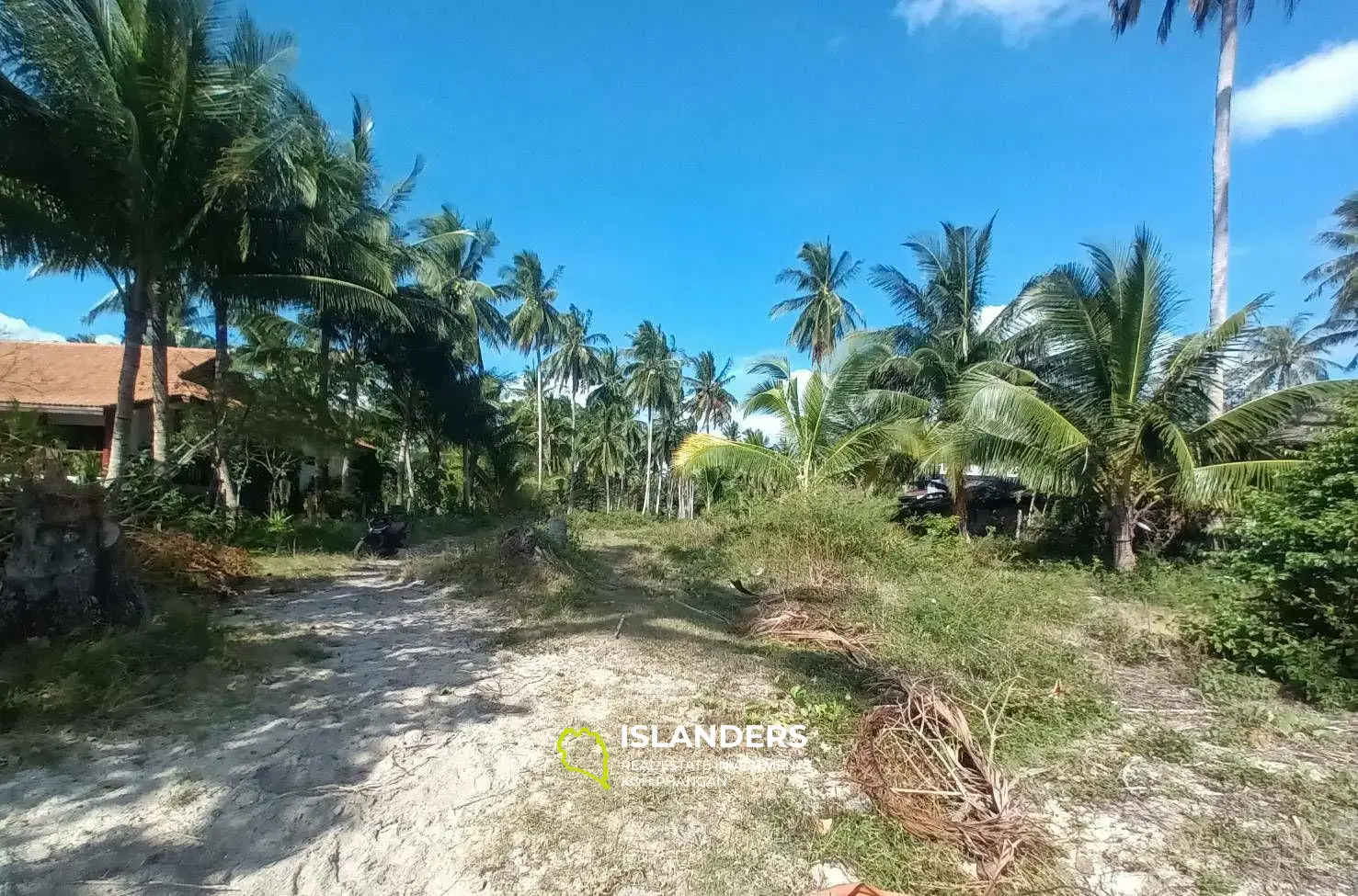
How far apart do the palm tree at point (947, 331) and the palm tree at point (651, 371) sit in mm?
19095

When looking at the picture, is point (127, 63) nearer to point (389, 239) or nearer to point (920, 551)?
point (389, 239)

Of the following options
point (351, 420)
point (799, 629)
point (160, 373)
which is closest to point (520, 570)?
point (799, 629)

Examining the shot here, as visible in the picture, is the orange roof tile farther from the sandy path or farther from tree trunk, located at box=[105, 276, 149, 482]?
the sandy path

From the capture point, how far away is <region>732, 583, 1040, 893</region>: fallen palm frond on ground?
289cm

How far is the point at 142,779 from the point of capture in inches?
130

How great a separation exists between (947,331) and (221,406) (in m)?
14.9

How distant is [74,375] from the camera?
49.2 ft

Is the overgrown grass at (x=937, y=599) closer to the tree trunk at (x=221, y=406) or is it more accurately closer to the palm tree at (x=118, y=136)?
the tree trunk at (x=221, y=406)

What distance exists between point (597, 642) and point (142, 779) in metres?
3.48

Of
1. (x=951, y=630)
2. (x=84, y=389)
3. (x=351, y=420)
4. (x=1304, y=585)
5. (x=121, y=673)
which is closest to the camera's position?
(x=121, y=673)

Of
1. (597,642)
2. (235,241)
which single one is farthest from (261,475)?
(597,642)

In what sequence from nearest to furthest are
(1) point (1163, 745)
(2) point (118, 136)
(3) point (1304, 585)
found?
(1) point (1163, 745) < (3) point (1304, 585) < (2) point (118, 136)

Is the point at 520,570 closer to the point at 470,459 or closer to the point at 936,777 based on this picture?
the point at 936,777

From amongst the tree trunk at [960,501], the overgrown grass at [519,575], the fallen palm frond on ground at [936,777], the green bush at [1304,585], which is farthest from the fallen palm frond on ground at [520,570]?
the tree trunk at [960,501]
